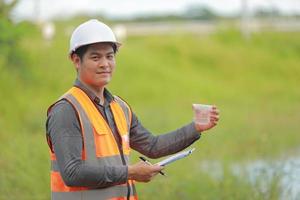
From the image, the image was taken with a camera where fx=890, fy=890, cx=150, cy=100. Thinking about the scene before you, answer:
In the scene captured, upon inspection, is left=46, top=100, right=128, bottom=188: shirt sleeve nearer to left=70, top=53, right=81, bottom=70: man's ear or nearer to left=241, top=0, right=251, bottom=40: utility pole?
left=70, top=53, right=81, bottom=70: man's ear

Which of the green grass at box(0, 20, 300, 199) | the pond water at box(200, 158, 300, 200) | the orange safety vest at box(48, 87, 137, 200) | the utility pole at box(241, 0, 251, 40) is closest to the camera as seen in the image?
the orange safety vest at box(48, 87, 137, 200)

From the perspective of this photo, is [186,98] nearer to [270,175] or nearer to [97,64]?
[270,175]

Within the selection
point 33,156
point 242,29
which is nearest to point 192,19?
point 242,29

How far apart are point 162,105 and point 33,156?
35.0 ft

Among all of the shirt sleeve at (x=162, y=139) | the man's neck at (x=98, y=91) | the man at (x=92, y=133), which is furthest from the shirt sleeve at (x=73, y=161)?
the shirt sleeve at (x=162, y=139)

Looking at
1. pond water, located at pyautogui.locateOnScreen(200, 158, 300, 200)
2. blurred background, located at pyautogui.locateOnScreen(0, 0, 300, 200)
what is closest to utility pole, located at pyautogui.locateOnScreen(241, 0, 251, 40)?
blurred background, located at pyautogui.locateOnScreen(0, 0, 300, 200)

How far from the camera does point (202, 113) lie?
4641 millimetres

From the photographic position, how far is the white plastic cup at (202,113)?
461 cm

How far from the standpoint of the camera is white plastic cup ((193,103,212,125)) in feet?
15.1

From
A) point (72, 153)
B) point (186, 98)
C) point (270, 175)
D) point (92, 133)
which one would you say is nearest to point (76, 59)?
point (92, 133)

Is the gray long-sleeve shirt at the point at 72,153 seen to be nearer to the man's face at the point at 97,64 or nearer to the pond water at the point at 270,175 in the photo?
the man's face at the point at 97,64

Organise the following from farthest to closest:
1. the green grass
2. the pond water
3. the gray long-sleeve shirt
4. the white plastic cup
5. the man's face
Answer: the green grass, the pond water, the white plastic cup, the man's face, the gray long-sleeve shirt

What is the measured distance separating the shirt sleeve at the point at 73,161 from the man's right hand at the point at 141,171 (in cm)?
3

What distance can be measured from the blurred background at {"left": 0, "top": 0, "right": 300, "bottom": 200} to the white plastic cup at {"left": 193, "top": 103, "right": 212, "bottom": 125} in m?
2.31
